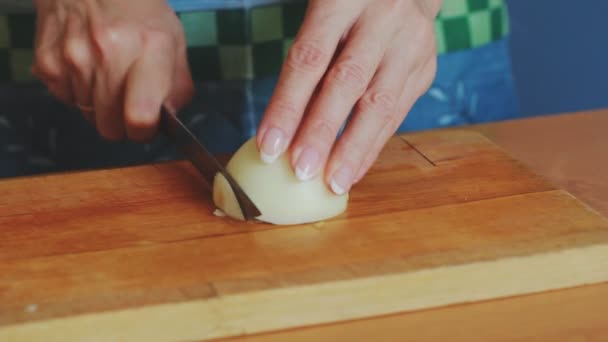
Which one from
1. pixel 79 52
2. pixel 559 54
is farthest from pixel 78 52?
pixel 559 54

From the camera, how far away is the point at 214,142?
1.41m

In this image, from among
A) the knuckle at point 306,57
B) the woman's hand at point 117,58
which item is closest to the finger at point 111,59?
the woman's hand at point 117,58

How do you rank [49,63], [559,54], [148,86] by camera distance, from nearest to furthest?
[148,86] → [49,63] → [559,54]

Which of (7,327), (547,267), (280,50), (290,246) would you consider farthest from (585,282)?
(280,50)

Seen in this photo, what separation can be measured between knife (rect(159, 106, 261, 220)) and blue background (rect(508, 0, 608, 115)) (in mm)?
1160

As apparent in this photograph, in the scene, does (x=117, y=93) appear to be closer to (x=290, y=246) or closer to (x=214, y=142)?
(x=214, y=142)

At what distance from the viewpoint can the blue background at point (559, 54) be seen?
6.27 ft

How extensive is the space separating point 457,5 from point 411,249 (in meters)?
0.78

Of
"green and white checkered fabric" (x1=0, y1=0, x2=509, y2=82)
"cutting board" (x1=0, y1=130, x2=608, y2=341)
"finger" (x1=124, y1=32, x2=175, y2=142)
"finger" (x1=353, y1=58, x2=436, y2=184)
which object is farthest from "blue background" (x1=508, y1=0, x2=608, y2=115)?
"finger" (x1=124, y1=32, x2=175, y2=142)

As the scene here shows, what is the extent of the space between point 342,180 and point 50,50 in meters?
0.53

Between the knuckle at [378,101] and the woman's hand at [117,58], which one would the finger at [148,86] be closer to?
the woman's hand at [117,58]

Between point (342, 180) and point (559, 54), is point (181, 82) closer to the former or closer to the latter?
point (342, 180)

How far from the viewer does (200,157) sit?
0.99 meters

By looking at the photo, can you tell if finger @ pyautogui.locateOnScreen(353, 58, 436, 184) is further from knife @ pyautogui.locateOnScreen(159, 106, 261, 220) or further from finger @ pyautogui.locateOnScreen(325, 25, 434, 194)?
knife @ pyautogui.locateOnScreen(159, 106, 261, 220)
